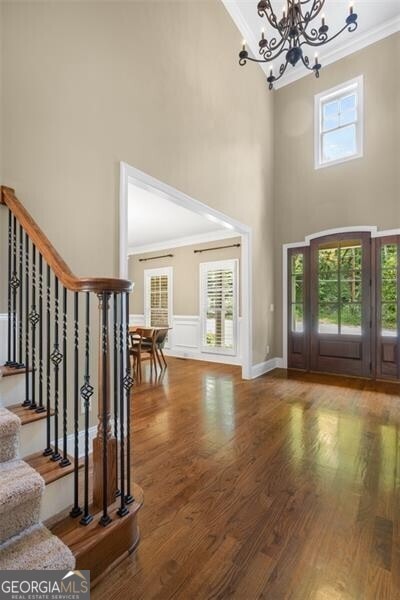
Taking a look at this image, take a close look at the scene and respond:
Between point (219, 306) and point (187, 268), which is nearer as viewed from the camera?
point (219, 306)

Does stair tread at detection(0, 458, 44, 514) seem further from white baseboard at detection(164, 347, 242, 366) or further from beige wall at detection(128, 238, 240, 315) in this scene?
beige wall at detection(128, 238, 240, 315)

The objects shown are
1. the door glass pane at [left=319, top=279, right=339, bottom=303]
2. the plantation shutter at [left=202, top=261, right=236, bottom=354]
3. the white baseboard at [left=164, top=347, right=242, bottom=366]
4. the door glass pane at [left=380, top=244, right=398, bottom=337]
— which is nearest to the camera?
the door glass pane at [left=380, top=244, right=398, bottom=337]

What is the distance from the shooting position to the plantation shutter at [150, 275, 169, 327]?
7.70 meters

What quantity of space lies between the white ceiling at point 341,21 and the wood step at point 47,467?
5.43 m

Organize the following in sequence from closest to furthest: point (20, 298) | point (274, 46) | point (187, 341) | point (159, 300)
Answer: point (20, 298)
point (274, 46)
point (187, 341)
point (159, 300)

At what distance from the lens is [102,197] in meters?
2.41

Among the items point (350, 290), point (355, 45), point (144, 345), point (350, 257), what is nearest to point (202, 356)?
point (144, 345)

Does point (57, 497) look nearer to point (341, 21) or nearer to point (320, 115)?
point (320, 115)

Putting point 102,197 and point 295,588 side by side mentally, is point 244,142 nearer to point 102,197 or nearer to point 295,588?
point 102,197

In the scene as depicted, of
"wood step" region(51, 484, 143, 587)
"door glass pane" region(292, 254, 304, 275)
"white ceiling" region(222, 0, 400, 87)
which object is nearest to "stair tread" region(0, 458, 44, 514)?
"wood step" region(51, 484, 143, 587)

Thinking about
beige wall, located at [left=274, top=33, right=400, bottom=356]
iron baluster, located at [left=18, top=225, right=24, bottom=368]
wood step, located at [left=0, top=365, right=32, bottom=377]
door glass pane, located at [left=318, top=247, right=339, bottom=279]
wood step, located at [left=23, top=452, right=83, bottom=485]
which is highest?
beige wall, located at [left=274, top=33, right=400, bottom=356]

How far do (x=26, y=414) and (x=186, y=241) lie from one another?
239 inches

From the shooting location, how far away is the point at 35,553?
1054 millimetres

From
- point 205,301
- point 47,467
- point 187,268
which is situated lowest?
point 47,467
